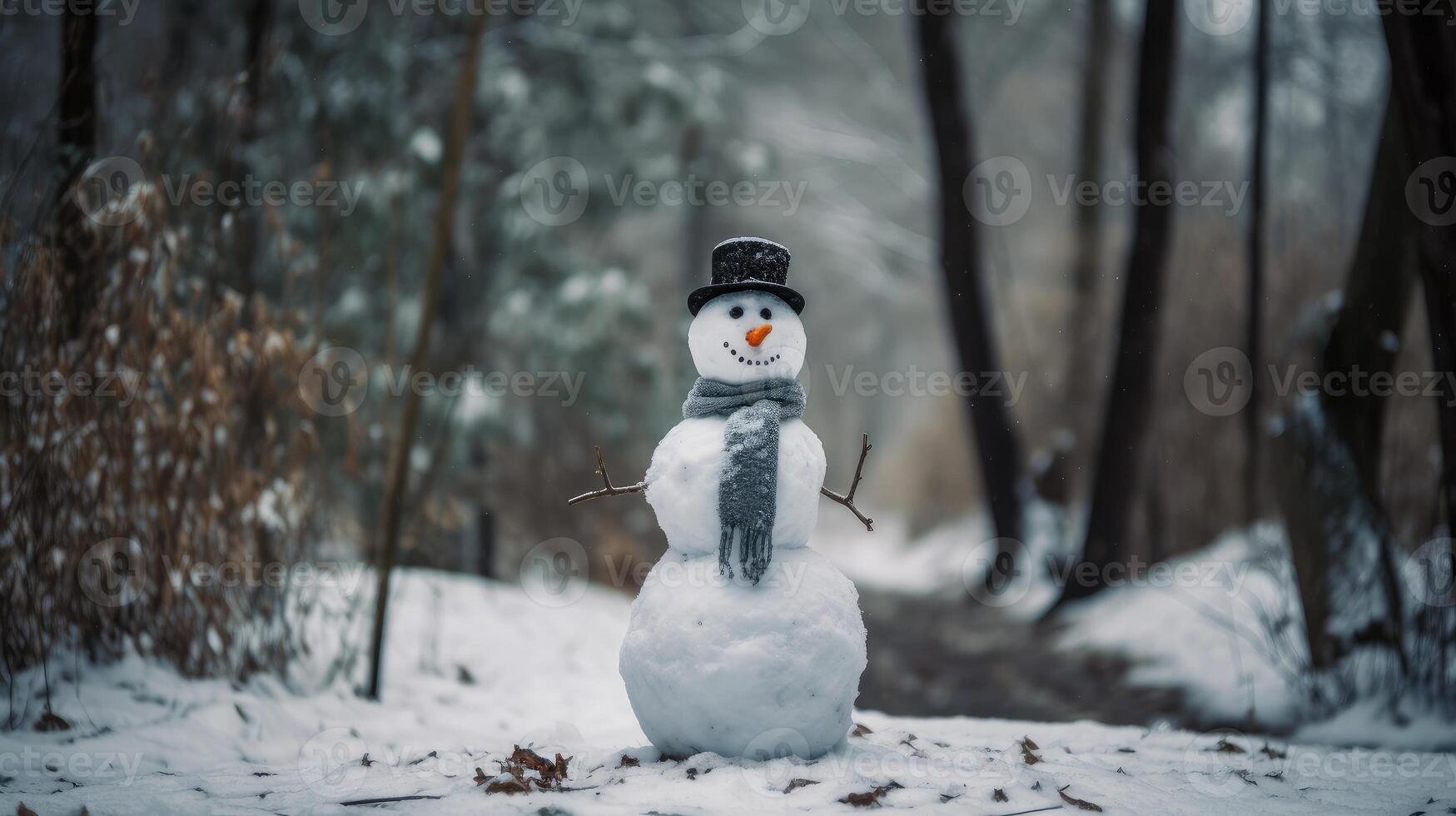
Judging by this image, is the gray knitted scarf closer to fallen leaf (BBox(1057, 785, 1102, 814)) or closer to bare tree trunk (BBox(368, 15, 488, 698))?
fallen leaf (BBox(1057, 785, 1102, 814))

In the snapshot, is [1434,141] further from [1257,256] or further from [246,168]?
[246,168]

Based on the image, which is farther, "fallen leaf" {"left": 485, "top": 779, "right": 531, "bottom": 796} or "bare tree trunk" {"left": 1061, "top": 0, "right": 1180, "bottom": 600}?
"bare tree trunk" {"left": 1061, "top": 0, "right": 1180, "bottom": 600}

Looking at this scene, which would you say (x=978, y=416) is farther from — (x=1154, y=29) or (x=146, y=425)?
(x=146, y=425)

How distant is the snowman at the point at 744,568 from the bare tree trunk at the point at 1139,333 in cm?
468

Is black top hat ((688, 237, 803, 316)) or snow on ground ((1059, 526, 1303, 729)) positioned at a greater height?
black top hat ((688, 237, 803, 316))

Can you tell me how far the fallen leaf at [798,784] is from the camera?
2.46 meters

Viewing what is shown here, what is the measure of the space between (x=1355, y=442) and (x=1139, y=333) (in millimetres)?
2585

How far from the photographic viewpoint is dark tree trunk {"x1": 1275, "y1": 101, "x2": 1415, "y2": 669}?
4.22 metres

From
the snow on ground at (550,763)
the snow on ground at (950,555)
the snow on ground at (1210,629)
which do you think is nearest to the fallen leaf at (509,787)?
the snow on ground at (550,763)

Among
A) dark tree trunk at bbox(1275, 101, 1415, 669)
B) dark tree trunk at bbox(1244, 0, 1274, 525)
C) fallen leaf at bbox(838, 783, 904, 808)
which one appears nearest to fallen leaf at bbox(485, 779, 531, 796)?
fallen leaf at bbox(838, 783, 904, 808)

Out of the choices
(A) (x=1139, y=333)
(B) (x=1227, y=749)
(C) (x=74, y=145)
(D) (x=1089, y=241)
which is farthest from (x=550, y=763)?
(D) (x=1089, y=241)

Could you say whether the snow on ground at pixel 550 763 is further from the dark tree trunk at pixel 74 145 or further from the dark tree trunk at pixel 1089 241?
the dark tree trunk at pixel 1089 241

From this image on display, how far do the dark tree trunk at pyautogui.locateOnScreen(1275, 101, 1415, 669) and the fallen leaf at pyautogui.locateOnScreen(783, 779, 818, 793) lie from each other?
3.03m

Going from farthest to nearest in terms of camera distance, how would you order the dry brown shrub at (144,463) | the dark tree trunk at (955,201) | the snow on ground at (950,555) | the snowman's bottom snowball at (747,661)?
1. the snow on ground at (950,555)
2. the dark tree trunk at (955,201)
3. the dry brown shrub at (144,463)
4. the snowman's bottom snowball at (747,661)
